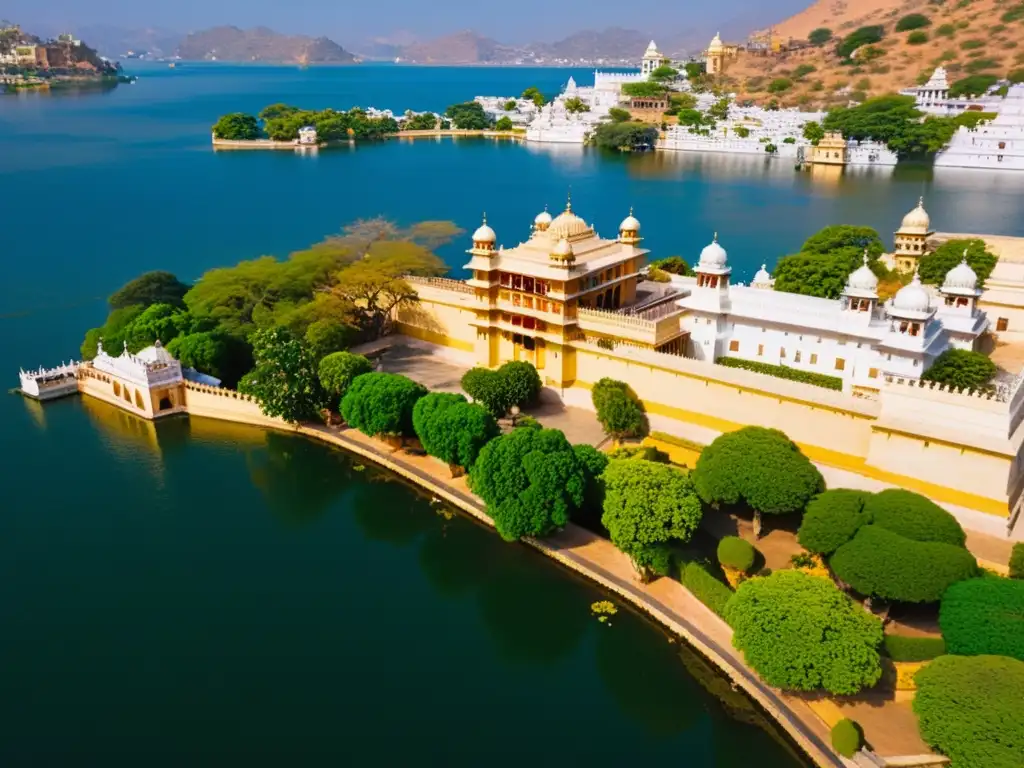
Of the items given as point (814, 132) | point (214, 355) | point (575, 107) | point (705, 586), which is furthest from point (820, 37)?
point (705, 586)

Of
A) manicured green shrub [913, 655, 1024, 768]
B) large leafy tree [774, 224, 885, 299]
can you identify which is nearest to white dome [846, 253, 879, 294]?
large leafy tree [774, 224, 885, 299]

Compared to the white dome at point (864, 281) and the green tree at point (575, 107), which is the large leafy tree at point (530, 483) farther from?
the green tree at point (575, 107)

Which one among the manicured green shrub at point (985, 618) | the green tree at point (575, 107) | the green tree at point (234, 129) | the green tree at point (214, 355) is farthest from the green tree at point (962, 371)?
the green tree at point (575, 107)

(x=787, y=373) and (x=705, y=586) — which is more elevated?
(x=787, y=373)

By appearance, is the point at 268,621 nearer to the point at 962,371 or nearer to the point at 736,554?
the point at 736,554

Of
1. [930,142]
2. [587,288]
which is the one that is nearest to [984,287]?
[587,288]

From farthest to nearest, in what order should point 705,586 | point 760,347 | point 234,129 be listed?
point 234,129 < point 760,347 < point 705,586

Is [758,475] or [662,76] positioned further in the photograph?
[662,76]

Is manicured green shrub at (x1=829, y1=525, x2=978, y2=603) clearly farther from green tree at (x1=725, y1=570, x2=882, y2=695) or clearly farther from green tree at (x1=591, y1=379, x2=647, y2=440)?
green tree at (x1=591, y1=379, x2=647, y2=440)
